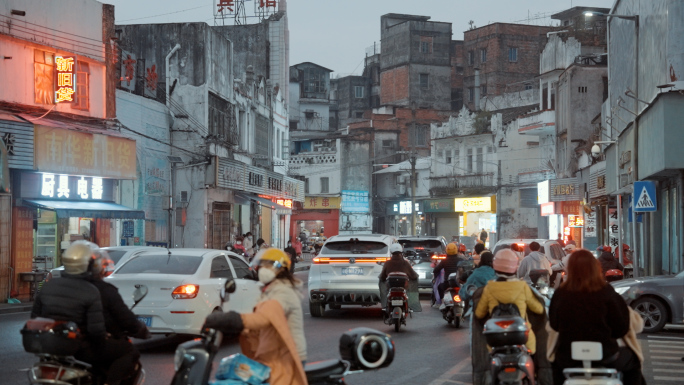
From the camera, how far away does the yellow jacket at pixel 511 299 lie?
29.6 feet

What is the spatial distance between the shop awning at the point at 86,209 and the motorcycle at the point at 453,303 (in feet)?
41.5

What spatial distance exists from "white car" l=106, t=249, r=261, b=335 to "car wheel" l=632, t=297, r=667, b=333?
7.53 metres

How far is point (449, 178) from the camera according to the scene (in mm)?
76312

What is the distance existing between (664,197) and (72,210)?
17918 mm

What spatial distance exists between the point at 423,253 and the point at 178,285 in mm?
14217

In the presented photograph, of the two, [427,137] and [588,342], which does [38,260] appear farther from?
[427,137]

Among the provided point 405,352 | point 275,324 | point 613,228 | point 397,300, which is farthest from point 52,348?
point 613,228

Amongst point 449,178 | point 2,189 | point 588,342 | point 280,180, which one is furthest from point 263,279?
point 449,178

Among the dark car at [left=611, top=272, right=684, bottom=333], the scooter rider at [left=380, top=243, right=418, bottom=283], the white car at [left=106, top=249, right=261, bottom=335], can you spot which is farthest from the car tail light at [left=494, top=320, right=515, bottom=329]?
the dark car at [left=611, top=272, right=684, bottom=333]

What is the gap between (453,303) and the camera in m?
19.3

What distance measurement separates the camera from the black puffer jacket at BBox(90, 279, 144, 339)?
7.98m

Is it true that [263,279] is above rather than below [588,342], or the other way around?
above

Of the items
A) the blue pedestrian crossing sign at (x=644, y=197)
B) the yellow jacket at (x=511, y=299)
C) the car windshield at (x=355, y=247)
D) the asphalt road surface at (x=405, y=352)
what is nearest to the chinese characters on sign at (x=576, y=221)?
the blue pedestrian crossing sign at (x=644, y=197)

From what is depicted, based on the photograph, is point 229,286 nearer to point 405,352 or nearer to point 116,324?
point 116,324
